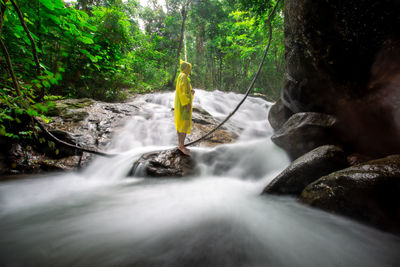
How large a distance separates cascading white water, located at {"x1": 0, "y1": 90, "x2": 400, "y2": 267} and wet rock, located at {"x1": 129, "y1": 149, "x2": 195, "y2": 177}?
19cm

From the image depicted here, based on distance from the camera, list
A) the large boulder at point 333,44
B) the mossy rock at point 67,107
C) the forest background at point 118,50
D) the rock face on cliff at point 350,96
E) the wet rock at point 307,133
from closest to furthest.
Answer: the rock face on cliff at point 350,96, the large boulder at point 333,44, the forest background at point 118,50, the wet rock at point 307,133, the mossy rock at point 67,107

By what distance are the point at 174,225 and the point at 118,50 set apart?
7639mm

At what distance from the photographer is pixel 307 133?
3672 millimetres

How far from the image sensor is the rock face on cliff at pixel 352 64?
99.6 inches

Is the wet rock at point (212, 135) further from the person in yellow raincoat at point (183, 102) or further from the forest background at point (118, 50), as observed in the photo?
the forest background at point (118, 50)

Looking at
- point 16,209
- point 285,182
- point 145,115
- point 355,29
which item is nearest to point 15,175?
point 16,209

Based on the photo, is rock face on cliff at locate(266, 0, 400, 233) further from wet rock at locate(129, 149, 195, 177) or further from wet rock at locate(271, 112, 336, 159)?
wet rock at locate(129, 149, 195, 177)

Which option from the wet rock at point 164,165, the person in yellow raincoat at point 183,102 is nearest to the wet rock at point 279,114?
the person in yellow raincoat at point 183,102

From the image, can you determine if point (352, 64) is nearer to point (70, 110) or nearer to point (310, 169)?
point (310, 169)

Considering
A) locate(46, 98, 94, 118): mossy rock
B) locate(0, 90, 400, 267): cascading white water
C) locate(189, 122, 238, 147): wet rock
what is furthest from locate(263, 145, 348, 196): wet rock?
locate(46, 98, 94, 118): mossy rock

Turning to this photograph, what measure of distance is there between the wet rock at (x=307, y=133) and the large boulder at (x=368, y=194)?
1.40 meters

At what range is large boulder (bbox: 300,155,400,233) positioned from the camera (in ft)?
6.22

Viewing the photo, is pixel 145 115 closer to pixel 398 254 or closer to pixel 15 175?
pixel 15 175

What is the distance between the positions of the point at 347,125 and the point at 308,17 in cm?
221
